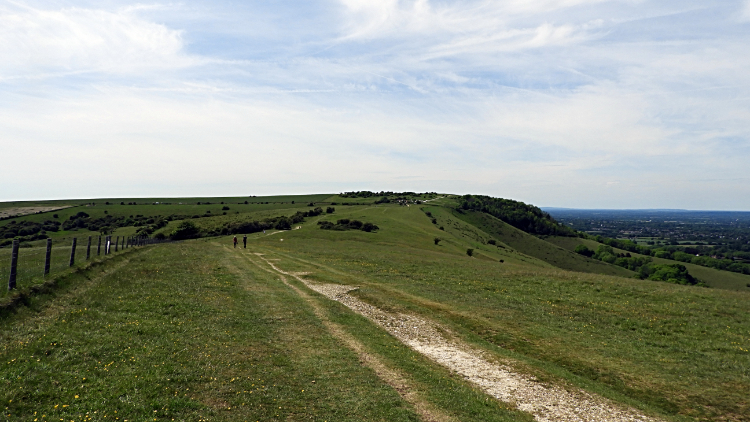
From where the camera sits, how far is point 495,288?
35969 millimetres

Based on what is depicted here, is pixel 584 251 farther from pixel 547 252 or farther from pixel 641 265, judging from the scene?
pixel 641 265

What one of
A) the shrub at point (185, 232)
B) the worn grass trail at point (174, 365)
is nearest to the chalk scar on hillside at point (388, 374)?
the worn grass trail at point (174, 365)

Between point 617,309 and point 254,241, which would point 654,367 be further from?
point 254,241

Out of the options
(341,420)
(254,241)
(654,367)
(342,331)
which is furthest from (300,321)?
(254,241)

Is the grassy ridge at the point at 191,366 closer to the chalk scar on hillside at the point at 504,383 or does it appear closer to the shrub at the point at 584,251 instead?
the chalk scar on hillside at the point at 504,383

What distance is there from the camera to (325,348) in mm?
17609

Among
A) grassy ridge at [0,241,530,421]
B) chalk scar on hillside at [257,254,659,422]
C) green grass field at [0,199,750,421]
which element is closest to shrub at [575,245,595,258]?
green grass field at [0,199,750,421]

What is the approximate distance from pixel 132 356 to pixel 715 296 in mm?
40472

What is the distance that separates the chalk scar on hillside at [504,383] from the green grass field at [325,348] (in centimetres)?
76

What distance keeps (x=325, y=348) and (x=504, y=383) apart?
753 cm

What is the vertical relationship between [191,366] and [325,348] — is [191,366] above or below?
above

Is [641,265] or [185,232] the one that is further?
[641,265]

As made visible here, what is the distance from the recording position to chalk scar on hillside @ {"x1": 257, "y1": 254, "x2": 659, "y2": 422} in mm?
13336

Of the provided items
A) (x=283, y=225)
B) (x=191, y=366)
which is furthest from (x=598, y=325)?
(x=283, y=225)
